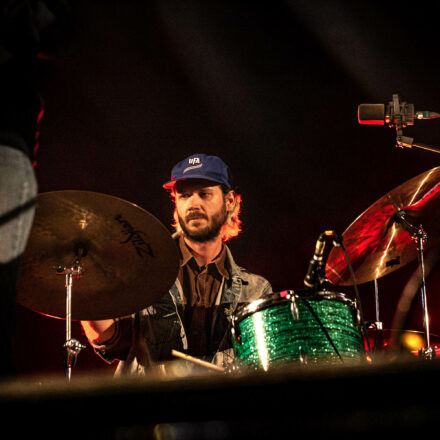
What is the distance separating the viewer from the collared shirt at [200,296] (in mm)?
3094

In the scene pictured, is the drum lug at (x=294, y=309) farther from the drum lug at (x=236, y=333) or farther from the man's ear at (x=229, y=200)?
the man's ear at (x=229, y=200)

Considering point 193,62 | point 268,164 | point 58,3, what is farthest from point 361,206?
point 58,3

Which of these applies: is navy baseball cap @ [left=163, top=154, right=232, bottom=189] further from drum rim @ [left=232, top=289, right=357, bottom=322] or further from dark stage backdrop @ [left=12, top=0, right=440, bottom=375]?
drum rim @ [left=232, top=289, right=357, bottom=322]

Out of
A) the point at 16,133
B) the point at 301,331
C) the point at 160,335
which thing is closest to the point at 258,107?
the point at 160,335

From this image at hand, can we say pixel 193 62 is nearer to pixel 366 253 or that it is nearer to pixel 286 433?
pixel 366 253

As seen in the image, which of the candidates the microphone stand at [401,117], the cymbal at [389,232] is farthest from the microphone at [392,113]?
the cymbal at [389,232]

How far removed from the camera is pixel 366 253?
2.55 m

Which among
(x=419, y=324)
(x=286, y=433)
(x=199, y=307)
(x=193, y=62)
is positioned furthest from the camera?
(x=193, y=62)

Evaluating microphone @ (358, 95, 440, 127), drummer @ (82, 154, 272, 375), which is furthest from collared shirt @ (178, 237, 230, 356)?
microphone @ (358, 95, 440, 127)

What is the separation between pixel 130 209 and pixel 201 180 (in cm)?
141

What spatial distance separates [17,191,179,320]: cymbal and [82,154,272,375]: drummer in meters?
0.41

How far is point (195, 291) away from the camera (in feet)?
10.8

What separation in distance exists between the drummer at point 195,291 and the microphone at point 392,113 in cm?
111

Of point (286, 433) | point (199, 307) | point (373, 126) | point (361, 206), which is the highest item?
point (373, 126)
